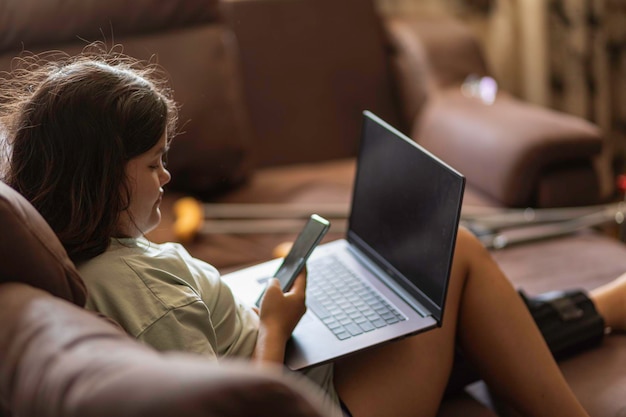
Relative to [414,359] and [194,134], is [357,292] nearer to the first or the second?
[414,359]

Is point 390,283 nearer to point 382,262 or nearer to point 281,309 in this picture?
point 382,262

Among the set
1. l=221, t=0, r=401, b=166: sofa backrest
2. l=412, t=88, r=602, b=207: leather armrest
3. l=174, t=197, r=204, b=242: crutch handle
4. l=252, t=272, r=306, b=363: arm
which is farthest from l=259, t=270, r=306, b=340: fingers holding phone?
l=221, t=0, r=401, b=166: sofa backrest

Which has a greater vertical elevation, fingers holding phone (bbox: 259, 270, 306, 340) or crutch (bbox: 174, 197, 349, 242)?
fingers holding phone (bbox: 259, 270, 306, 340)

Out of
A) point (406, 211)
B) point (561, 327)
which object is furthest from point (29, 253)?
point (561, 327)

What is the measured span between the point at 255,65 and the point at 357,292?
1202 mm

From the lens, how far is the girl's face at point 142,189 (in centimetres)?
108

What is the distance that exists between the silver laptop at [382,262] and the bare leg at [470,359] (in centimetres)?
6

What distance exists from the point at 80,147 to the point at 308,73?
145 centimetres

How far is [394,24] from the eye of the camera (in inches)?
100

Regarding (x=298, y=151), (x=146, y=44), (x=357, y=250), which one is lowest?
(x=298, y=151)

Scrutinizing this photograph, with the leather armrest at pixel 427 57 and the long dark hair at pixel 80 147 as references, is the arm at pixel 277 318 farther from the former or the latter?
the leather armrest at pixel 427 57

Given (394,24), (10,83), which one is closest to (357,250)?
(10,83)

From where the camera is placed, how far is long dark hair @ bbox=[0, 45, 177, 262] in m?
1.02

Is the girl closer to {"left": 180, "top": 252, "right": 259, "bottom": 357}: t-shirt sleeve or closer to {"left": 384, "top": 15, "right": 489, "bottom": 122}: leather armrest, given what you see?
{"left": 180, "top": 252, "right": 259, "bottom": 357}: t-shirt sleeve
